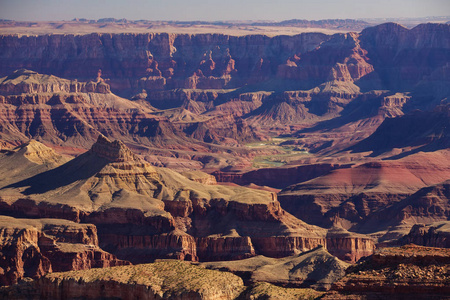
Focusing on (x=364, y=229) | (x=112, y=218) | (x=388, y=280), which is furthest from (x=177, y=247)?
(x=388, y=280)

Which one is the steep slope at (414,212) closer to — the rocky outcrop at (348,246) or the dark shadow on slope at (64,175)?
the rocky outcrop at (348,246)

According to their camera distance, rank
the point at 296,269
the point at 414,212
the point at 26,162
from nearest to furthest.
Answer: the point at 296,269, the point at 26,162, the point at 414,212

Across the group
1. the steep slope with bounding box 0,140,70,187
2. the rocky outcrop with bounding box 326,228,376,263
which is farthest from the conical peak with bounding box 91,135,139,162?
the rocky outcrop with bounding box 326,228,376,263

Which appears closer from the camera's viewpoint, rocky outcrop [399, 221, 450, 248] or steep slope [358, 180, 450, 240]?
rocky outcrop [399, 221, 450, 248]

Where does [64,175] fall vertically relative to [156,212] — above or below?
above

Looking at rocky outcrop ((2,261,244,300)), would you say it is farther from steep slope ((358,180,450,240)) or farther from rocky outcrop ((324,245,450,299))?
steep slope ((358,180,450,240))

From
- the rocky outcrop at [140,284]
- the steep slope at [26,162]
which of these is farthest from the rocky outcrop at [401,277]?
the steep slope at [26,162]

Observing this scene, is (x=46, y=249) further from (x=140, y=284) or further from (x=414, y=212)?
(x=414, y=212)

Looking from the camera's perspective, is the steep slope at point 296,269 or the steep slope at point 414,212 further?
the steep slope at point 414,212

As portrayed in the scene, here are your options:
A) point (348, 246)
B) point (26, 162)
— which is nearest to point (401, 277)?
point (348, 246)
